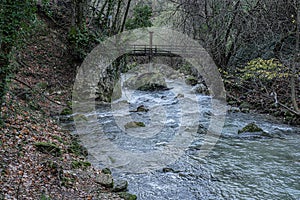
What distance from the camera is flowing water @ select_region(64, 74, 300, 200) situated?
6078 mm

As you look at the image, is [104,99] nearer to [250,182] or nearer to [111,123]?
[111,123]

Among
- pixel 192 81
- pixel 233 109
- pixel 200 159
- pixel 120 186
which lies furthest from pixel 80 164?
pixel 192 81

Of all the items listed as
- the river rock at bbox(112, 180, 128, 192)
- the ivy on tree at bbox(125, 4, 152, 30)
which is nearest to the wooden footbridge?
the ivy on tree at bbox(125, 4, 152, 30)

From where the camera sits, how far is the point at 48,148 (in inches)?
251

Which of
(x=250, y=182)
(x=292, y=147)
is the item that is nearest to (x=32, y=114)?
(x=250, y=182)

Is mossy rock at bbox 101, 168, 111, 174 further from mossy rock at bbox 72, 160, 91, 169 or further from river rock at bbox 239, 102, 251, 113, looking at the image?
river rock at bbox 239, 102, 251, 113

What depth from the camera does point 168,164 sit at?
7.40 m

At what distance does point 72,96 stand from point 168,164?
23.3ft

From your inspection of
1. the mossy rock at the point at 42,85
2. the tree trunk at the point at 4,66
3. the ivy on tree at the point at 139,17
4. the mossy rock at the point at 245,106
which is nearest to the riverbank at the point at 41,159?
the tree trunk at the point at 4,66

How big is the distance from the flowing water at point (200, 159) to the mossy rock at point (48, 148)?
0.99 m

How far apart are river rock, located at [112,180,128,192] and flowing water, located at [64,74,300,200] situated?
0.48ft

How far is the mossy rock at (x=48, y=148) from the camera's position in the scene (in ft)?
20.4

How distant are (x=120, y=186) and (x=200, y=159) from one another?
274 cm

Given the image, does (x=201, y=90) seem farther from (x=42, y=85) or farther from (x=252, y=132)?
(x=42, y=85)
